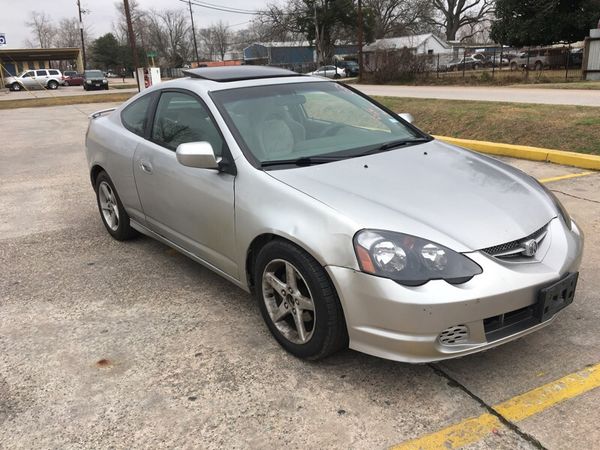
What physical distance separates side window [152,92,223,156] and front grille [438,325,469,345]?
173 centimetres

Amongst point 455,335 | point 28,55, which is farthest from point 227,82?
point 28,55

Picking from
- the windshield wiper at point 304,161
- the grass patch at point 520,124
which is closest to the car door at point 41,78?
the grass patch at point 520,124

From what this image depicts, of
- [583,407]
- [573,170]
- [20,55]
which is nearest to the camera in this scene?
[583,407]

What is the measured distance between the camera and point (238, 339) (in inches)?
124

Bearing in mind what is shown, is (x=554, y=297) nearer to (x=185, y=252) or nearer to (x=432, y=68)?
(x=185, y=252)

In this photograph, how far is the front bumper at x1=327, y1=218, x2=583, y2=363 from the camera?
2301 mm

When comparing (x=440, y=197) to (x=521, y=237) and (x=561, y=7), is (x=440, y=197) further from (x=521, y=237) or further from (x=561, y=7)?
(x=561, y=7)

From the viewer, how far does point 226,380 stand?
2.74 metres

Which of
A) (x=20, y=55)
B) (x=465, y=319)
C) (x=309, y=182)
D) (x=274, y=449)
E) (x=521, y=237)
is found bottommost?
(x=274, y=449)

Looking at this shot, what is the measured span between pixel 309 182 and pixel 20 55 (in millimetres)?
62531

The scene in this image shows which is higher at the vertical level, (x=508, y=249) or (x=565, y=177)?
(x=508, y=249)

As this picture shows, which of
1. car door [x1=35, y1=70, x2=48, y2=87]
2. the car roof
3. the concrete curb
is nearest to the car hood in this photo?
the car roof

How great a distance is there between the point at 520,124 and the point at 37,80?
4671 centimetres

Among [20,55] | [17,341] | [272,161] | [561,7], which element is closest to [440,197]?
[272,161]
